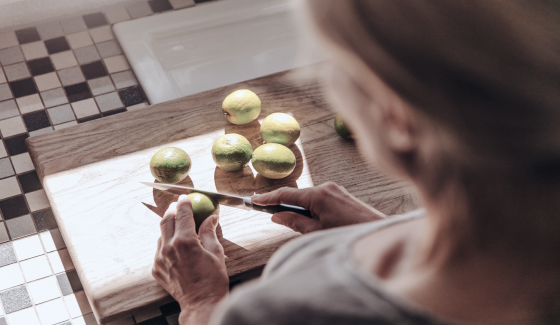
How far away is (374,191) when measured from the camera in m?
0.97

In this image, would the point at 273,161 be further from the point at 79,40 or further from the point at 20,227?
the point at 79,40

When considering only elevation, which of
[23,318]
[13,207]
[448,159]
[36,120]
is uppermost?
[448,159]

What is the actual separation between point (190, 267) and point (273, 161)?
0.98 feet

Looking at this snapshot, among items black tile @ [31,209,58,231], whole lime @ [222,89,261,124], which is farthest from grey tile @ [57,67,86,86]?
whole lime @ [222,89,261,124]

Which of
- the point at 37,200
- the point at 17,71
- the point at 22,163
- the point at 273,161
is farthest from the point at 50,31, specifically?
the point at 273,161

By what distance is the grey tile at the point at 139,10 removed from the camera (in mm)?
1383

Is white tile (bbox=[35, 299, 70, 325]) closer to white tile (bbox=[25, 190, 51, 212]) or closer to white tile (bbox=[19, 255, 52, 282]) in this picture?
white tile (bbox=[19, 255, 52, 282])

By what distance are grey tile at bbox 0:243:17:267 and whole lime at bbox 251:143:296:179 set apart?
643 mm

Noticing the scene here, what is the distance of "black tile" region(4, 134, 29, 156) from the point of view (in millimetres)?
1078

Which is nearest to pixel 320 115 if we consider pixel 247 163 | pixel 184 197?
pixel 247 163

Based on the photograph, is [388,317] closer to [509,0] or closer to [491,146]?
[491,146]

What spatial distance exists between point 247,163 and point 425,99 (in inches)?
27.6

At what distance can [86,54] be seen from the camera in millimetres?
1269

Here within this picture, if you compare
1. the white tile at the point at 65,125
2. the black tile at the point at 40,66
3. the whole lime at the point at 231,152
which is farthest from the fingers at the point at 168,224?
the black tile at the point at 40,66
